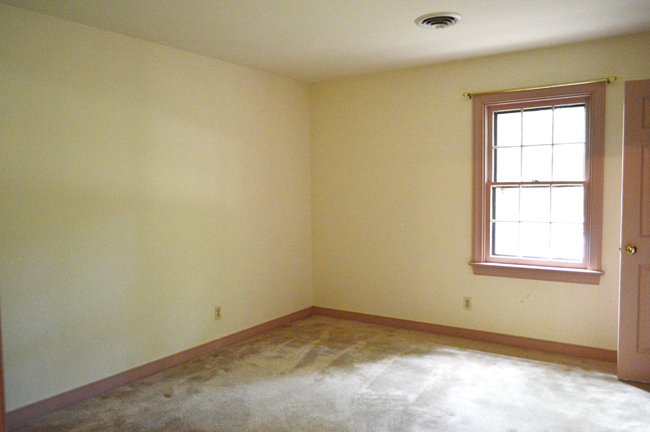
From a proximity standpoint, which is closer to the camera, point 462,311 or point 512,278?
point 512,278

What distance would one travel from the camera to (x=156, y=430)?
284 cm

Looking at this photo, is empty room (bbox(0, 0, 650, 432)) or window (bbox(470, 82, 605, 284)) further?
window (bbox(470, 82, 605, 284))

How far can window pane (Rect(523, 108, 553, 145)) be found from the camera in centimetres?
416

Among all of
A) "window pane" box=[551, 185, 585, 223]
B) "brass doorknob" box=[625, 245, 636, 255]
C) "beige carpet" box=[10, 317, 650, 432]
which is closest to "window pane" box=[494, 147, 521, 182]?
"window pane" box=[551, 185, 585, 223]

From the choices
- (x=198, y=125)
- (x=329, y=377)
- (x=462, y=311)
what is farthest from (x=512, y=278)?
(x=198, y=125)

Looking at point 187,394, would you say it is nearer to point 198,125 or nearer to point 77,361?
point 77,361

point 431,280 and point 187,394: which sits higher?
point 431,280

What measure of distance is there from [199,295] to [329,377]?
138 centimetres

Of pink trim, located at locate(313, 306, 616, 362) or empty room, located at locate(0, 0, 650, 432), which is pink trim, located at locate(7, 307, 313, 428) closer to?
empty room, located at locate(0, 0, 650, 432)

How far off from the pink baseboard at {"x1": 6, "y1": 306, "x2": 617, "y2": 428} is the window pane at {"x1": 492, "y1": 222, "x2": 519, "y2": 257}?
0.77 m

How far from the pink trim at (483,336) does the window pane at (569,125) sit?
1774mm

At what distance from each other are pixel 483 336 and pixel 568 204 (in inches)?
56.1

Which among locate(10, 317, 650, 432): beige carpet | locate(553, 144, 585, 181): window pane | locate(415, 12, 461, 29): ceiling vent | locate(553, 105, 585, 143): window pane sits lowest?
locate(10, 317, 650, 432): beige carpet

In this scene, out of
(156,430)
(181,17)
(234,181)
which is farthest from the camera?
(234,181)
